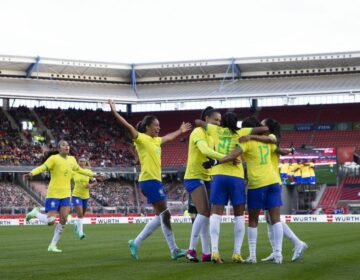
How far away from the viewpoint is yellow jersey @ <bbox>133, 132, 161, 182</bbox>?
1321 cm

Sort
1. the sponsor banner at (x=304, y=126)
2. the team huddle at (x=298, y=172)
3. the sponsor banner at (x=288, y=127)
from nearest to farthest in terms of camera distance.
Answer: the team huddle at (x=298, y=172), the sponsor banner at (x=304, y=126), the sponsor banner at (x=288, y=127)

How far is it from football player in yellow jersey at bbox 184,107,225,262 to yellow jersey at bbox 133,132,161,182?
708mm

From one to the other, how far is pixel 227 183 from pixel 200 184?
31.3 inches

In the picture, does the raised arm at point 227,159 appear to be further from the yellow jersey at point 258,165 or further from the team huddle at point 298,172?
the team huddle at point 298,172

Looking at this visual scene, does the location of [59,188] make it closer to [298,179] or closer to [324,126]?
[298,179]

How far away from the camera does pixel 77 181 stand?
25.2 m

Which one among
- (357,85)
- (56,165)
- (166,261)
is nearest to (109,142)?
(357,85)

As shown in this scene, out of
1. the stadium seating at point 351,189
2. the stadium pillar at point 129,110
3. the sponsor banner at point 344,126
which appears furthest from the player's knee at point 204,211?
the stadium pillar at point 129,110

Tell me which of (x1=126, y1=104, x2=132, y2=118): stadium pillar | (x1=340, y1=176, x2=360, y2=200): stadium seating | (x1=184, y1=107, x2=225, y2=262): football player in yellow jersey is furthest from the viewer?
(x1=126, y1=104, x2=132, y2=118): stadium pillar

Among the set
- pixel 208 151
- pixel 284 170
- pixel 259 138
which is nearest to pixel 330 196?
pixel 284 170

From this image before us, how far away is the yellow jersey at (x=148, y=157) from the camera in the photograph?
1321 cm

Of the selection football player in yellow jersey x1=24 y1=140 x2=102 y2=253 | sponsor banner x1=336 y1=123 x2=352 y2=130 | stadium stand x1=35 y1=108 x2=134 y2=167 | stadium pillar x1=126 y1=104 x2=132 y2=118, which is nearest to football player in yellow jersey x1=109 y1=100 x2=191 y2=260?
football player in yellow jersey x1=24 y1=140 x2=102 y2=253

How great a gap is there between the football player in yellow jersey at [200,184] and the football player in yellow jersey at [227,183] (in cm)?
28

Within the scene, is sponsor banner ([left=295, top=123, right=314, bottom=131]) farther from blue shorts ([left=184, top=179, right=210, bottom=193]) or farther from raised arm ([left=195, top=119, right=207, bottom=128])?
raised arm ([left=195, top=119, right=207, bottom=128])
